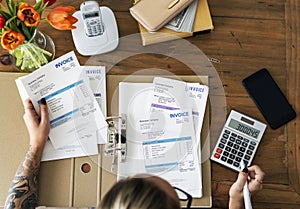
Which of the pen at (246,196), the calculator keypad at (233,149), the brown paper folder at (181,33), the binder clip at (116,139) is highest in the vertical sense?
the brown paper folder at (181,33)

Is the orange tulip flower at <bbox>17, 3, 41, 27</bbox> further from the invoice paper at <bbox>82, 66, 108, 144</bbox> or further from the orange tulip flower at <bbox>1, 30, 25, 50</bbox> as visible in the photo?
the invoice paper at <bbox>82, 66, 108, 144</bbox>

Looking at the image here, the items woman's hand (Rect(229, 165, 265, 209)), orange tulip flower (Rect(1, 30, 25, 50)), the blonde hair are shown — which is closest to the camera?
the blonde hair

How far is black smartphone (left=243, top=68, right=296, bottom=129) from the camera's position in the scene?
123 cm

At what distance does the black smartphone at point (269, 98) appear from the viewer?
4.04ft

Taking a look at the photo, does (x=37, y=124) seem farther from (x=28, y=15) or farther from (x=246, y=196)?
(x=246, y=196)

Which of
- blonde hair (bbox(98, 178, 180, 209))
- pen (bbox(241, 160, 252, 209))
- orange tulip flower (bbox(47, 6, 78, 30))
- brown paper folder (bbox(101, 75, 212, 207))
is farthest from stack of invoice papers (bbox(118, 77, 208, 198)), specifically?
blonde hair (bbox(98, 178, 180, 209))

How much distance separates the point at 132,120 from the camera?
1.21 meters

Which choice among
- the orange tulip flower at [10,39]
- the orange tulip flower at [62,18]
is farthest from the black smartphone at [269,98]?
the orange tulip flower at [10,39]

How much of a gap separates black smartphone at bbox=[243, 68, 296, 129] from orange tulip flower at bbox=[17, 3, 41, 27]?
22.5 inches

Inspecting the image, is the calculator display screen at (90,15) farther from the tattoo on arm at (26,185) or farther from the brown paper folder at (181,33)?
the tattoo on arm at (26,185)

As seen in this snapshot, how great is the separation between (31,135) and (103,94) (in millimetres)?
211

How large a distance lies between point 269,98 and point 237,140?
15 centimetres

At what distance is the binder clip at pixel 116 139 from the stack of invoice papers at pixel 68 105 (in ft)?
0.06

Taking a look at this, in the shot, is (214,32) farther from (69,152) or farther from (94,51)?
(69,152)
